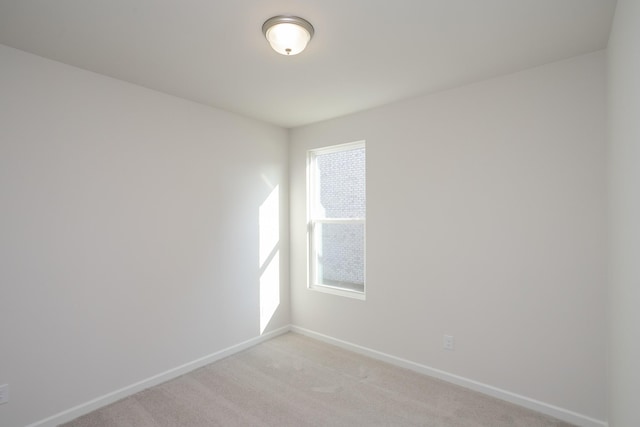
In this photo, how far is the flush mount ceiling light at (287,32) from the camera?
182 centimetres

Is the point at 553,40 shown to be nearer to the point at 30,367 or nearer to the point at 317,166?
the point at 317,166

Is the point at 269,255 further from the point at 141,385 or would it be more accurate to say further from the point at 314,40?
the point at 314,40

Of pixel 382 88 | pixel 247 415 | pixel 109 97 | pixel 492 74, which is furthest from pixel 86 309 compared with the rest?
pixel 492 74

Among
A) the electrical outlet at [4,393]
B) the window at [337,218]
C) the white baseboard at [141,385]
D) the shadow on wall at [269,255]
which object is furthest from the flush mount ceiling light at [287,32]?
the white baseboard at [141,385]

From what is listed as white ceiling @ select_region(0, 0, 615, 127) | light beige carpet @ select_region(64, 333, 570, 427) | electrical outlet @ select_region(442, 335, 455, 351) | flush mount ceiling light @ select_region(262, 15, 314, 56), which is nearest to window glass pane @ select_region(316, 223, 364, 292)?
light beige carpet @ select_region(64, 333, 570, 427)

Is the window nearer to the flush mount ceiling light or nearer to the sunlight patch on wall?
the sunlight patch on wall

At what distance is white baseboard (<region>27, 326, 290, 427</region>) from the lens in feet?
7.54

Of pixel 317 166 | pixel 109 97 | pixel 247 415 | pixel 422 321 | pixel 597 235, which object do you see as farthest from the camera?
pixel 317 166

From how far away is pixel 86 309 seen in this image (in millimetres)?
2451

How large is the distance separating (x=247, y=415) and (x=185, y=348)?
101cm

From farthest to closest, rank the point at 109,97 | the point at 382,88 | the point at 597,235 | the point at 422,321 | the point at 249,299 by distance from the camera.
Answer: the point at 249,299 < the point at 422,321 < the point at 382,88 < the point at 109,97 < the point at 597,235

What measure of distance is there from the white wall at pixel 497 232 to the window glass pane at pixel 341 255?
8.7 inches

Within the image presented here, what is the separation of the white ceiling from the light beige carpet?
101 inches

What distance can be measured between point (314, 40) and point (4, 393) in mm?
2986
